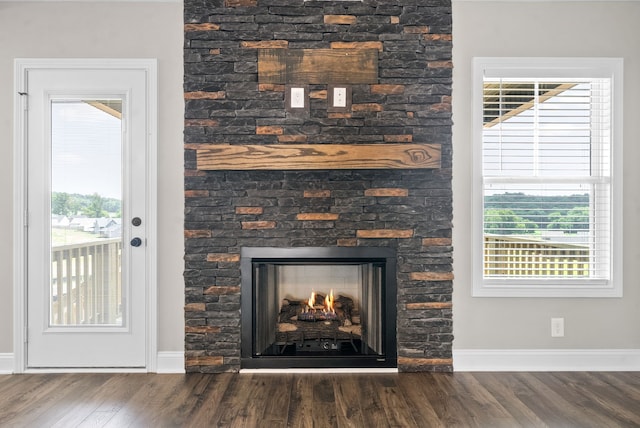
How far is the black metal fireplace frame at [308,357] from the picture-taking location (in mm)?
3232

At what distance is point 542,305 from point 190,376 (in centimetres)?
251

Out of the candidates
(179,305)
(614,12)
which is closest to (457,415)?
(179,305)

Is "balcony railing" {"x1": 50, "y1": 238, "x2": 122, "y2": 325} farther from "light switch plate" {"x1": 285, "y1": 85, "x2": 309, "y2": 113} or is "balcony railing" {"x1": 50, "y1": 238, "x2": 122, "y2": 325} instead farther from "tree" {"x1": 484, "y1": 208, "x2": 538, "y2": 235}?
"tree" {"x1": 484, "y1": 208, "x2": 538, "y2": 235}

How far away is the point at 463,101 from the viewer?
3277mm

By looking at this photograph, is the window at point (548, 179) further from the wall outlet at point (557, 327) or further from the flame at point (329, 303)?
the flame at point (329, 303)

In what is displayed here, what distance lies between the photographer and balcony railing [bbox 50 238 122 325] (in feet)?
10.7

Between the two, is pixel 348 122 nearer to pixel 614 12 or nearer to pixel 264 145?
pixel 264 145

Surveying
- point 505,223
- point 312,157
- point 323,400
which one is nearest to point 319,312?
point 323,400

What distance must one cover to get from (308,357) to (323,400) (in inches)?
21.8

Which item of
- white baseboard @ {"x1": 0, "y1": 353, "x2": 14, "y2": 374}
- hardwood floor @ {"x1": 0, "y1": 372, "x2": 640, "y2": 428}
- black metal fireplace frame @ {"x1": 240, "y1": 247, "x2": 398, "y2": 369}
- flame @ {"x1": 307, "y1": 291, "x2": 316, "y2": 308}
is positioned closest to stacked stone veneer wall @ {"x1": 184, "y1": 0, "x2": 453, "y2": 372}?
black metal fireplace frame @ {"x1": 240, "y1": 247, "x2": 398, "y2": 369}

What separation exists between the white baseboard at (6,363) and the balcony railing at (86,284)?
15.1 inches

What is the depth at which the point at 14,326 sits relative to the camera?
324cm

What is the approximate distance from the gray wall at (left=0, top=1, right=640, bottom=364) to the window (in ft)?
0.30

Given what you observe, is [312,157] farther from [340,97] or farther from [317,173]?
[340,97]
